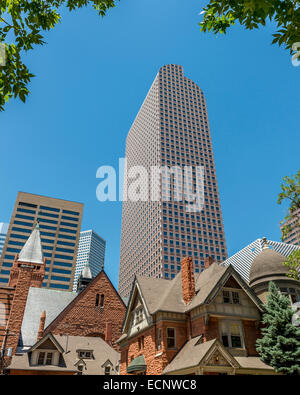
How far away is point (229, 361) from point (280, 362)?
404cm

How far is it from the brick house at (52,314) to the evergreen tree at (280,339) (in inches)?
873

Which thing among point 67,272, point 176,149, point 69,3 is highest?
point 176,149

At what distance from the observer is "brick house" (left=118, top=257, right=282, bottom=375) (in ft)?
64.7

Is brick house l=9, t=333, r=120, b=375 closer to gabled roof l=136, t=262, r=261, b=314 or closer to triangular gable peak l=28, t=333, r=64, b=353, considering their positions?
triangular gable peak l=28, t=333, r=64, b=353

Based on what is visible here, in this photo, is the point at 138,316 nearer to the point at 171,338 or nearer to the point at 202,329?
the point at 171,338

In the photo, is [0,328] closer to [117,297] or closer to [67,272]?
[117,297]

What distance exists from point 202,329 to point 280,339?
5.30 metres

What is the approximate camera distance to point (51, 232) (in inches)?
5571

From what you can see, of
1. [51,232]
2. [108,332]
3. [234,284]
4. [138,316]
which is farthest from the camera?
[51,232]

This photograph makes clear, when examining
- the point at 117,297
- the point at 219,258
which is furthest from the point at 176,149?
the point at 117,297

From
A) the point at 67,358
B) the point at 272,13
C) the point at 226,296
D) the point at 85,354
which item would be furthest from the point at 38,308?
the point at 272,13

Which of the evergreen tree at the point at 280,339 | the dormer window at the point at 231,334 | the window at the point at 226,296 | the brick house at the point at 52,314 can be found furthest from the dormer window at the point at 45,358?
the evergreen tree at the point at 280,339

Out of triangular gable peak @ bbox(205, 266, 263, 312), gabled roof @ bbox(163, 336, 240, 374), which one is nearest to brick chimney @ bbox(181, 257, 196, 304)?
triangular gable peak @ bbox(205, 266, 263, 312)
